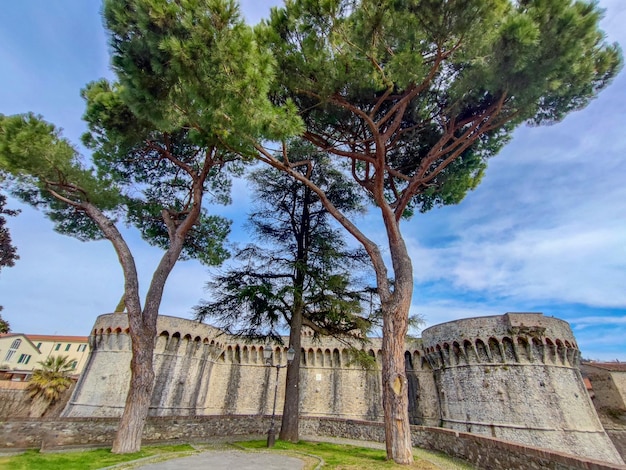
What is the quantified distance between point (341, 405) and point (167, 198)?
51.3 feet

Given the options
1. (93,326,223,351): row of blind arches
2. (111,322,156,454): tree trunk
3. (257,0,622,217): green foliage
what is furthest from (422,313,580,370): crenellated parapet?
(93,326,223,351): row of blind arches

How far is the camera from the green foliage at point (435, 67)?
20.4 ft

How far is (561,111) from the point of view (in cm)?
794

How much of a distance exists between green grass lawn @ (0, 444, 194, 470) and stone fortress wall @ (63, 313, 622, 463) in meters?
4.72

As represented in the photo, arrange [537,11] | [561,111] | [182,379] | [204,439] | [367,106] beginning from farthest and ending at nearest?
[182,379]
[204,439]
[367,106]
[561,111]
[537,11]

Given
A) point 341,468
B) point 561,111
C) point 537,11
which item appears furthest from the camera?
point 561,111

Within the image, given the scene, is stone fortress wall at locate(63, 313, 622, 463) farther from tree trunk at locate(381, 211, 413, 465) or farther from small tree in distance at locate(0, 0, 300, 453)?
small tree in distance at locate(0, 0, 300, 453)

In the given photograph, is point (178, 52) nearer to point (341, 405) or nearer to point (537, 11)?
point (537, 11)

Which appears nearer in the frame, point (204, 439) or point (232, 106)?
point (232, 106)

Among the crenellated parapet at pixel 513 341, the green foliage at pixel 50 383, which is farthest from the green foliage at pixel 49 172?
the crenellated parapet at pixel 513 341

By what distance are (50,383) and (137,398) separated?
16.2 metres

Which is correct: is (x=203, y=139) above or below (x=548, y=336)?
above

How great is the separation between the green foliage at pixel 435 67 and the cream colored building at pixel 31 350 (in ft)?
109

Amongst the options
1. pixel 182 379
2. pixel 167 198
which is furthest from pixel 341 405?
pixel 167 198
